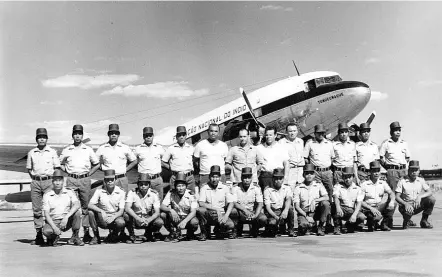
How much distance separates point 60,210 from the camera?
6902mm

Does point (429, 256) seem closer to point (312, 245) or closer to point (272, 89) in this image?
point (312, 245)

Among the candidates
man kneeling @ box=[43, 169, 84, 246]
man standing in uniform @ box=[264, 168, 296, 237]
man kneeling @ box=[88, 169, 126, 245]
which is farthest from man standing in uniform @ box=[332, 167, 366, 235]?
man kneeling @ box=[43, 169, 84, 246]

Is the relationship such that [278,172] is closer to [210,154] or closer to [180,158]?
[210,154]

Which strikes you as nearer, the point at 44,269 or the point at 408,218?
the point at 44,269

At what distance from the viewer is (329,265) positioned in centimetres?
476

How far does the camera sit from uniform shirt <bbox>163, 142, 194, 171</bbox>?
26.8 feet

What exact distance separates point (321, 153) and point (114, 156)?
12.3 ft

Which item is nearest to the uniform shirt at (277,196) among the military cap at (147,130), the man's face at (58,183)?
the military cap at (147,130)

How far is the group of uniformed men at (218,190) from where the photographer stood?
711 centimetres

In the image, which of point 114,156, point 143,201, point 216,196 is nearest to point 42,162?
point 114,156

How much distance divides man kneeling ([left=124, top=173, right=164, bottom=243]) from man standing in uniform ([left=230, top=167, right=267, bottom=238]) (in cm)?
125

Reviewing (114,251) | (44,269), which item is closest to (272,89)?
(114,251)

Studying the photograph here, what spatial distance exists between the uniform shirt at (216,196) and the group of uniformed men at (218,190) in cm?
2

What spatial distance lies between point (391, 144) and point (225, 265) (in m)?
5.18
